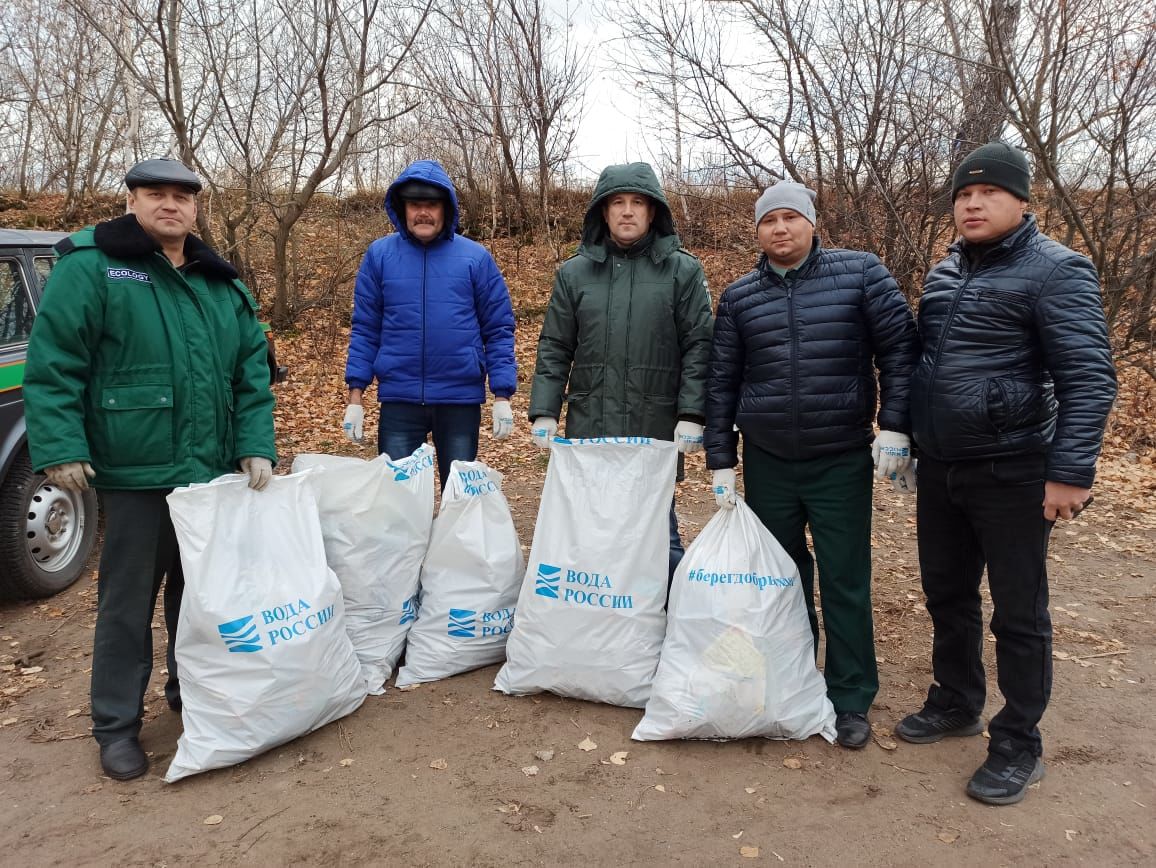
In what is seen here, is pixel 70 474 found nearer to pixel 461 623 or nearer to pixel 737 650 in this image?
pixel 461 623

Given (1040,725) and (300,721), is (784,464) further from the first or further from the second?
(300,721)

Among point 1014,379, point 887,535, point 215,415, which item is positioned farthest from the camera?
point 887,535

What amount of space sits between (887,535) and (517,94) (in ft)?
31.6

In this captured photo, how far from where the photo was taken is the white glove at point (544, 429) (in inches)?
116

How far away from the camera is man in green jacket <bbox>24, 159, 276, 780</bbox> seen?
229cm

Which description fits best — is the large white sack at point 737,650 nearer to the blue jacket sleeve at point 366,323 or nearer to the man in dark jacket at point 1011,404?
the man in dark jacket at point 1011,404

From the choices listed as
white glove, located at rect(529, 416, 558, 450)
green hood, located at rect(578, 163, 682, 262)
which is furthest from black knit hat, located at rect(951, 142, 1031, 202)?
white glove, located at rect(529, 416, 558, 450)

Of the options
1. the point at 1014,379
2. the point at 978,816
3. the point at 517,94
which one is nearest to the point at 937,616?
the point at 978,816

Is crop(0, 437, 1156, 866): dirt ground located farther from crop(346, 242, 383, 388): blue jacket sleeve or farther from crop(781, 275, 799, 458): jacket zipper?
crop(346, 242, 383, 388): blue jacket sleeve

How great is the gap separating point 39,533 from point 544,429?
2686 mm

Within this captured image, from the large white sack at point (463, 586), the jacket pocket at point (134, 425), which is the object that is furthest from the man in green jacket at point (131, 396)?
the large white sack at point (463, 586)

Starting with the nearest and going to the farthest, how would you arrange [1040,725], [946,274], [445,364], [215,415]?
1. [946,274]
2. [215,415]
3. [1040,725]
4. [445,364]

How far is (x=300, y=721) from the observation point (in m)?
2.51

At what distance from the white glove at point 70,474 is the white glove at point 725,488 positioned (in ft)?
6.48
